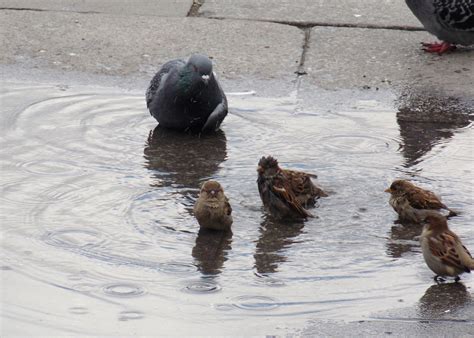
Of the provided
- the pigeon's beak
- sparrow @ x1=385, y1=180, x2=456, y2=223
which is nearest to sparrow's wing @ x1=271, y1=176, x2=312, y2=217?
sparrow @ x1=385, y1=180, x2=456, y2=223

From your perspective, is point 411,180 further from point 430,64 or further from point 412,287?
point 430,64

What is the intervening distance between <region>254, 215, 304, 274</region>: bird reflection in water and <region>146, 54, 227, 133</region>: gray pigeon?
175 cm

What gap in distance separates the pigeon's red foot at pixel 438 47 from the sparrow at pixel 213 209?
4230 mm

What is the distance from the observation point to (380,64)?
951 centimetres

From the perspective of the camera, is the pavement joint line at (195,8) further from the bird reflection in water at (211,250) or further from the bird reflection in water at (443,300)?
the bird reflection in water at (443,300)

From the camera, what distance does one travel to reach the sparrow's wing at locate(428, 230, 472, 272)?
552 cm

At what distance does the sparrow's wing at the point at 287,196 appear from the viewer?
20.8 feet

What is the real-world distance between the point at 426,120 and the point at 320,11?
109 inches

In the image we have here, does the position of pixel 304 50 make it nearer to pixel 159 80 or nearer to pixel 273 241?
pixel 159 80

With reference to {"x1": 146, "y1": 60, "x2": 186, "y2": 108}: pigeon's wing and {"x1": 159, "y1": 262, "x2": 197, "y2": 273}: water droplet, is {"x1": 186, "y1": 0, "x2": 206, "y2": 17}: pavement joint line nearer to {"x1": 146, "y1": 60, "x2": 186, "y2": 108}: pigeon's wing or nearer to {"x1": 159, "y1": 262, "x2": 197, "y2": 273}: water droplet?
{"x1": 146, "y1": 60, "x2": 186, "y2": 108}: pigeon's wing

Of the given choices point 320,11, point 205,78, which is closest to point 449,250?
point 205,78

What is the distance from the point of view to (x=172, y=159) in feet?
24.7

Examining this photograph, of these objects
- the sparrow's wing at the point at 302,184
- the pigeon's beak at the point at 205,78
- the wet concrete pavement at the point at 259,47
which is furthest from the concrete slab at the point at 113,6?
the sparrow's wing at the point at 302,184

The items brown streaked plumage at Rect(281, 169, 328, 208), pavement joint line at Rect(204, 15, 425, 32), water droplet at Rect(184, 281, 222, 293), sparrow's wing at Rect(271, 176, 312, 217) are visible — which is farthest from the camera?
pavement joint line at Rect(204, 15, 425, 32)
